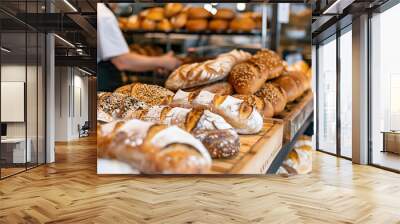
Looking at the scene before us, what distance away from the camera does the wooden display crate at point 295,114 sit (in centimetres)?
506

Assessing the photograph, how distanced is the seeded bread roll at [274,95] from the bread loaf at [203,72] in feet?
1.65

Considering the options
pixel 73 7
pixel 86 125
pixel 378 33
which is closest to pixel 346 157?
pixel 378 33

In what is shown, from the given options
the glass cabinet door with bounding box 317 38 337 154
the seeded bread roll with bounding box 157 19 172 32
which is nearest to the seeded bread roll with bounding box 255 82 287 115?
the seeded bread roll with bounding box 157 19 172 32

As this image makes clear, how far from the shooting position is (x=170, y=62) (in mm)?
5121

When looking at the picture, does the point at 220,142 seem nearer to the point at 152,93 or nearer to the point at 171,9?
the point at 152,93

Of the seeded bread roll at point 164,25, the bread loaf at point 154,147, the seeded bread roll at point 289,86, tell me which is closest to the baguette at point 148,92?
the bread loaf at point 154,147

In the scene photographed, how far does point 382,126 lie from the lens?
20.7ft

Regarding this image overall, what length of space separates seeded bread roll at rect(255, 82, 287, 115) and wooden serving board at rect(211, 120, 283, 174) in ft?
1.19

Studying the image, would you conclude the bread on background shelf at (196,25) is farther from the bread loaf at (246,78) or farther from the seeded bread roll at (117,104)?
the seeded bread roll at (117,104)

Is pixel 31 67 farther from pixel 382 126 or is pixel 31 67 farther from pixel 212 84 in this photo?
pixel 382 126

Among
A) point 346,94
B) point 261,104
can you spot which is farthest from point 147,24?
point 346,94

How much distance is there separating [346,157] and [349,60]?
1911 mm

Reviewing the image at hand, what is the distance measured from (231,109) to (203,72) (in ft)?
2.02

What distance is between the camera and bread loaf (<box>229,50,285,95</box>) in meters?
5.02
